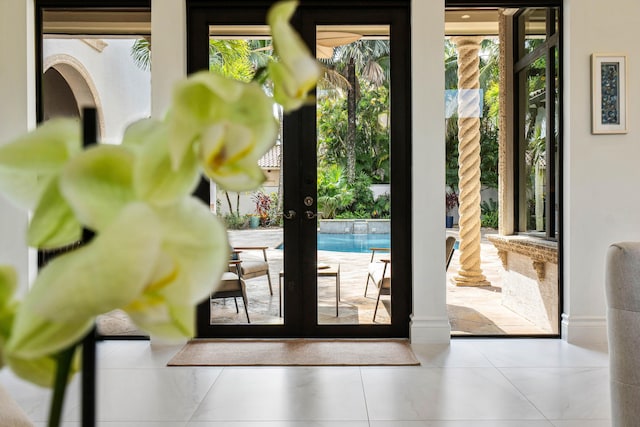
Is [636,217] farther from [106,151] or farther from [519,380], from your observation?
[106,151]

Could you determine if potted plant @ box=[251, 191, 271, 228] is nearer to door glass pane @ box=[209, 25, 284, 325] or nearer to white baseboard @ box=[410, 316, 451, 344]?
door glass pane @ box=[209, 25, 284, 325]

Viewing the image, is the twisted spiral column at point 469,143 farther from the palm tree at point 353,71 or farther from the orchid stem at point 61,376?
the orchid stem at point 61,376

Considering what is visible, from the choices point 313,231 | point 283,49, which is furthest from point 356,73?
point 283,49

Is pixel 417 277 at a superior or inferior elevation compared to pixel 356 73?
inferior

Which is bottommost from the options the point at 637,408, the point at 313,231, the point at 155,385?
the point at 155,385

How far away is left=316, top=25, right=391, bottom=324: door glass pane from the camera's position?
4.30 m

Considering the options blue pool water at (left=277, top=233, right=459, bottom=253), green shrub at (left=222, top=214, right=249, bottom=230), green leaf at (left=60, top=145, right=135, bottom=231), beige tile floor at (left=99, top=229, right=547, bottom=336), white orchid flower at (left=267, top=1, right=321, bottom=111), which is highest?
white orchid flower at (left=267, top=1, right=321, bottom=111)

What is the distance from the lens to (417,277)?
4.18 metres

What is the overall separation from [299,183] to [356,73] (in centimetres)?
99

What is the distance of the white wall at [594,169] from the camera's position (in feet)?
13.5

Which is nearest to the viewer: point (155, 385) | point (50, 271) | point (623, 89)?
point (50, 271)

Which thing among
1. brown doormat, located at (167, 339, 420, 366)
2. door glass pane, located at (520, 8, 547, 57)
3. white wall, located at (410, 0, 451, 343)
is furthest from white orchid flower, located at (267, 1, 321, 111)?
door glass pane, located at (520, 8, 547, 57)

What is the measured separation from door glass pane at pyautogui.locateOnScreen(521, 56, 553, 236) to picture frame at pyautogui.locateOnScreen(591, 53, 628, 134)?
56cm

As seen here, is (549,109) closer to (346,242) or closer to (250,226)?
(346,242)
